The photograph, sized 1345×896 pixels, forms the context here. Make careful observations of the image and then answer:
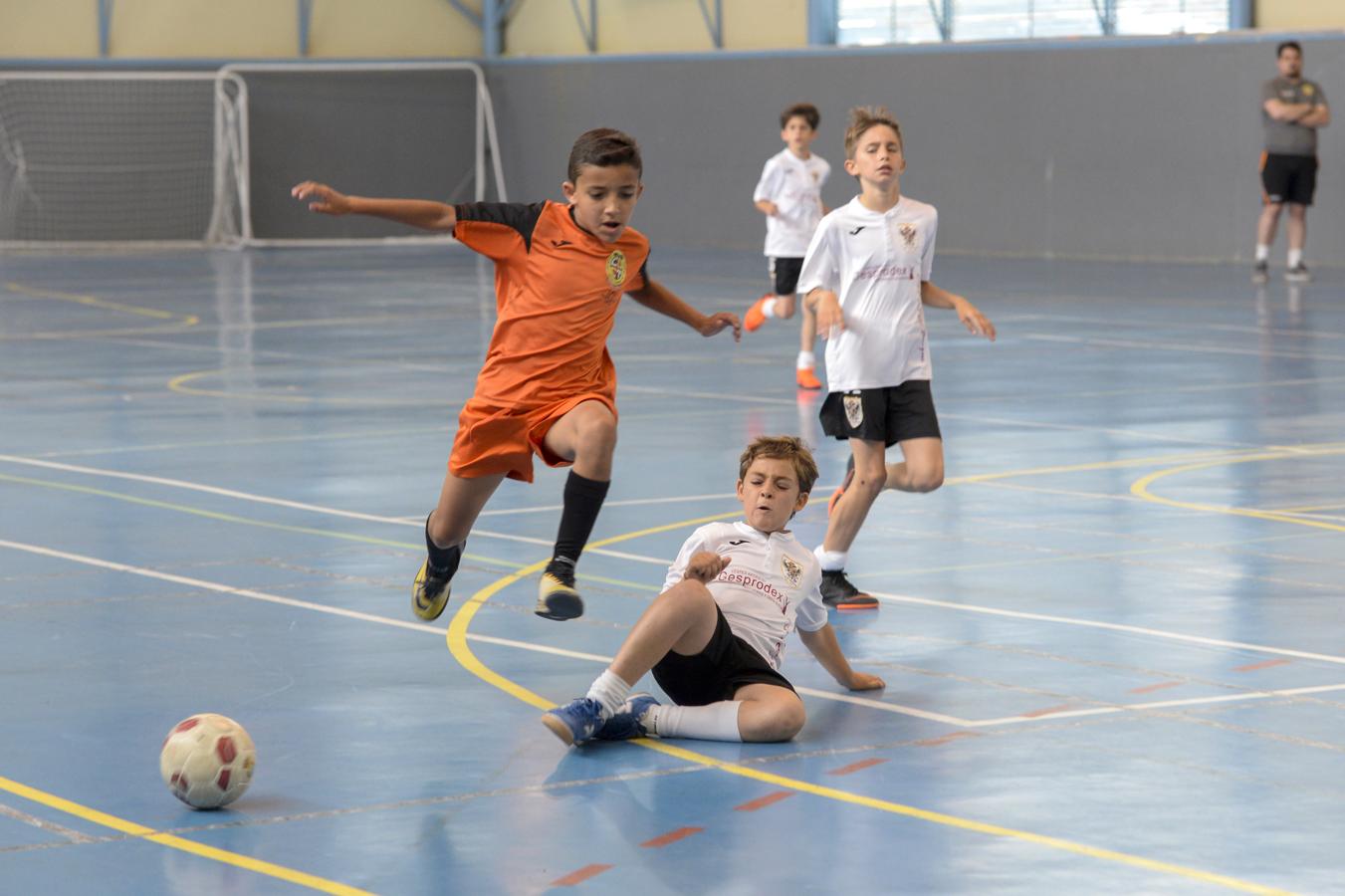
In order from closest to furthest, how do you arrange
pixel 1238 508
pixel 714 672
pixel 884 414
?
pixel 714 672 → pixel 884 414 → pixel 1238 508

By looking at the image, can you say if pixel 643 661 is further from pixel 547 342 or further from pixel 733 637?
pixel 547 342

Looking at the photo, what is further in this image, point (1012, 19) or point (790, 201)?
point (1012, 19)

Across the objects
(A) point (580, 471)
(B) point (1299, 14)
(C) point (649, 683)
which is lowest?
(C) point (649, 683)

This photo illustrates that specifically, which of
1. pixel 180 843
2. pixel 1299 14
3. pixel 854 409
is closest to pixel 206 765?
pixel 180 843

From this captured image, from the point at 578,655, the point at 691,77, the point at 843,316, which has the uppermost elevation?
the point at 691,77

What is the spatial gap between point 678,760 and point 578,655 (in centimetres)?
155

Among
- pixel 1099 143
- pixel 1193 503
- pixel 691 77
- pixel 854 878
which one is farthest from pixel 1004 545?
pixel 691 77

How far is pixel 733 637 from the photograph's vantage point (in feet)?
23.2

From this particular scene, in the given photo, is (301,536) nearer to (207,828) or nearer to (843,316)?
(843,316)

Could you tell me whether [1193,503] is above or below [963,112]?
below

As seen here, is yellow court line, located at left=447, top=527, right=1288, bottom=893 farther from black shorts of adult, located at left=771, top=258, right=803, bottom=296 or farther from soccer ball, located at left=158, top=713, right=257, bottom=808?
black shorts of adult, located at left=771, top=258, right=803, bottom=296

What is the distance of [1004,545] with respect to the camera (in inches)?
410

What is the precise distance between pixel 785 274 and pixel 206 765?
1355 cm

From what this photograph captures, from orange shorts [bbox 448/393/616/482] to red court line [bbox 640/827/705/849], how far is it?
7.70 feet
